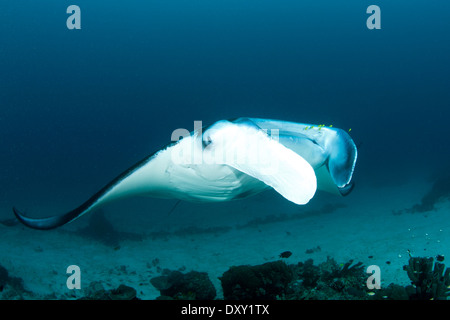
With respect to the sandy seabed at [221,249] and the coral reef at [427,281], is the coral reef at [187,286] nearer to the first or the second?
the sandy seabed at [221,249]

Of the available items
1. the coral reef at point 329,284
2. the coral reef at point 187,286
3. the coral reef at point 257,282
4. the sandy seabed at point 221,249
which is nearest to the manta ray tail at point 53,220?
the coral reef at point 187,286

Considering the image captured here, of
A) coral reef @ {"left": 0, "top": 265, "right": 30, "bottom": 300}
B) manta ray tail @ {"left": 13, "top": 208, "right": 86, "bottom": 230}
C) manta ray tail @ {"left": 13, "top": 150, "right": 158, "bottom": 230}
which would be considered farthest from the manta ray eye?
coral reef @ {"left": 0, "top": 265, "right": 30, "bottom": 300}

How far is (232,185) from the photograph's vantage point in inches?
102

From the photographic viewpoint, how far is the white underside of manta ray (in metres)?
1.51

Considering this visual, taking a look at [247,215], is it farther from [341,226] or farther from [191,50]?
[191,50]

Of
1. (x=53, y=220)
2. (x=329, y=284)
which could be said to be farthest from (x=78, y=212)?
(x=329, y=284)

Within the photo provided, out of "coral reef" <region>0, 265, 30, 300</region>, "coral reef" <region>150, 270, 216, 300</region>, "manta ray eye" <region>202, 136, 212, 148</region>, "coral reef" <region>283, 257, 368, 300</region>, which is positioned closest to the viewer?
"manta ray eye" <region>202, 136, 212, 148</region>

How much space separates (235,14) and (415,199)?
65.2m

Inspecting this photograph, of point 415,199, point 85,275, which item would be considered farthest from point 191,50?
point 85,275

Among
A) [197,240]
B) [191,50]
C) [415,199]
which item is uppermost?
[191,50]

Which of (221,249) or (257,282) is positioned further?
(221,249)

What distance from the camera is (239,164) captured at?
1765mm

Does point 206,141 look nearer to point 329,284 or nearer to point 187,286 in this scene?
point 187,286

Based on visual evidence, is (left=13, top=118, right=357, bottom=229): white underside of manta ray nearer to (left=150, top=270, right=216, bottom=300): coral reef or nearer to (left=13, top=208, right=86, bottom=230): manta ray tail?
(left=13, top=208, right=86, bottom=230): manta ray tail
